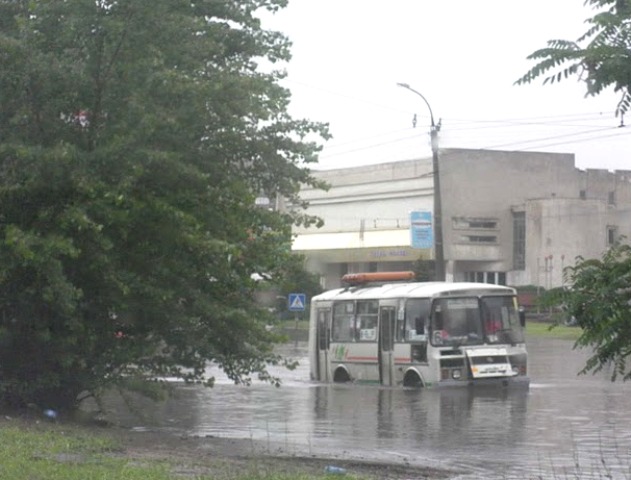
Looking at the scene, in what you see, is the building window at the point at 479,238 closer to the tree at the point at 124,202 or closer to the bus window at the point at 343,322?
the bus window at the point at 343,322

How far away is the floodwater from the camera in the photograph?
16.2 metres

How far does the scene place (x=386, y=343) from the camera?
1235 inches

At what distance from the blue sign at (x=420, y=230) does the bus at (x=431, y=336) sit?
17987mm

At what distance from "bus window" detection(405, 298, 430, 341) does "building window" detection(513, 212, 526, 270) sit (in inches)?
1700

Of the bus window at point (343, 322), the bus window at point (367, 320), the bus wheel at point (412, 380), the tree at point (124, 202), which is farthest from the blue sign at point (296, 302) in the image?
the tree at point (124, 202)

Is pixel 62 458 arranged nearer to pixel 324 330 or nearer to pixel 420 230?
pixel 324 330

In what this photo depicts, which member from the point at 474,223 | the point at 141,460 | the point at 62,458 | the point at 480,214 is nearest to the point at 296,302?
the point at 474,223

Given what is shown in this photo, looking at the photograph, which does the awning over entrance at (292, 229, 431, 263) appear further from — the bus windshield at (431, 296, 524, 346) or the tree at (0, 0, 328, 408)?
the tree at (0, 0, 328, 408)

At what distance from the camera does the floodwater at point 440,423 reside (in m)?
16.2

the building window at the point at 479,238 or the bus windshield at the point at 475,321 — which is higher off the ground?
the building window at the point at 479,238

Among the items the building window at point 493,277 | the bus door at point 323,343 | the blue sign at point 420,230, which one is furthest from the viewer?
the building window at point 493,277

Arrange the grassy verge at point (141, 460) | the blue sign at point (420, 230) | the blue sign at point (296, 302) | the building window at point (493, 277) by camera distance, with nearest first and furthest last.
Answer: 1. the grassy verge at point (141, 460)
2. the blue sign at point (420, 230)
3. the blue sign at point (296, 302)
4. the building window at point (493, 277)

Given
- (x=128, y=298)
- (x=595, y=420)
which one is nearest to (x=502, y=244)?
(x=595, y=420)

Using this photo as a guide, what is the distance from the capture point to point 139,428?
→ 20.2 metres
